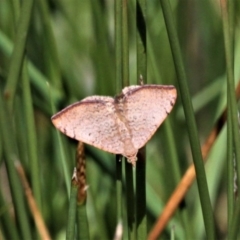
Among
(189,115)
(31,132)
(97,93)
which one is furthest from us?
(97,93)

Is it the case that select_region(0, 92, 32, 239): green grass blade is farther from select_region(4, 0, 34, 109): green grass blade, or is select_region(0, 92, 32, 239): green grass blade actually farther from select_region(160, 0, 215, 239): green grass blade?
select_region(160, 0, 215, 239): green grass blade

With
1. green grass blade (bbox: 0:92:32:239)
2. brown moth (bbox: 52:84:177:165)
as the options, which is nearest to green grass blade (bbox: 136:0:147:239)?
brown moth (bbox: 52:84:177:165)

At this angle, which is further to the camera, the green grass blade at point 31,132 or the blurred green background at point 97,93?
the blurred green background at point 97,93

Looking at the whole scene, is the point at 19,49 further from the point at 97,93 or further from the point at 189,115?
the point at 97,93

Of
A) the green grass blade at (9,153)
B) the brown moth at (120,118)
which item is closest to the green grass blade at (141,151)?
the brown moth at (120,118)

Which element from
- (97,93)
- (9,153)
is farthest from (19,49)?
(97,93)

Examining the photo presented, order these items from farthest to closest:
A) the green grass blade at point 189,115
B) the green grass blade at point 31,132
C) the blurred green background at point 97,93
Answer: the blurred green background at point 97,93, the green grass blade at point 31,132, the green grass blade at point 189,115

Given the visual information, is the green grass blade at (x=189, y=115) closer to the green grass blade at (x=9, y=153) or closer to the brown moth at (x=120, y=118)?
the brown moth at (x=120, y=118)
